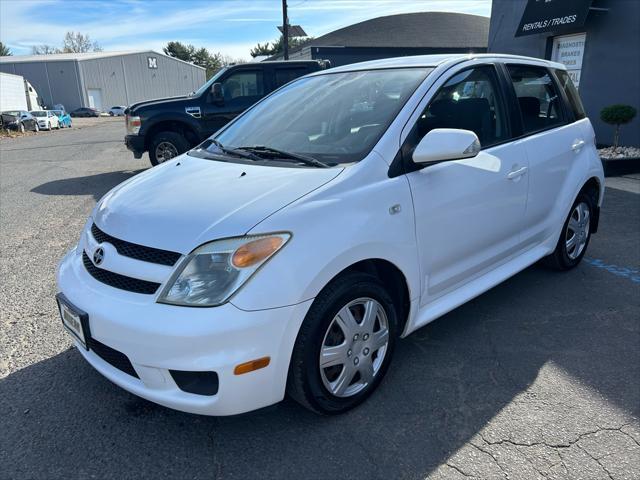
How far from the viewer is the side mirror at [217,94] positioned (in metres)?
9.40

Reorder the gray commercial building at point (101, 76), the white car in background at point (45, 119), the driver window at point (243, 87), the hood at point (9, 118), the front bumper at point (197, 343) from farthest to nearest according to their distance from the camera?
the gray commercial building at point (101, 76)
the white car in background at point (45, 119)
the hood at point (9, 118)
the driver window at point (243, 87)
the front bumper at point (197, 343)

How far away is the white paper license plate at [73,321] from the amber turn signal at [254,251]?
82 cm

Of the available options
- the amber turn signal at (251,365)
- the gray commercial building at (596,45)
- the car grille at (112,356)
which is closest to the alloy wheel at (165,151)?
the car grille at (112,356)

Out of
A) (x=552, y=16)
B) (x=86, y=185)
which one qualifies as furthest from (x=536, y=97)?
(x=552, y=16)

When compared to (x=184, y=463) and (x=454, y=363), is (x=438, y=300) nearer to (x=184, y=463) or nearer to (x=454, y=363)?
(x=454, y=363)

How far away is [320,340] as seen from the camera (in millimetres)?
2326

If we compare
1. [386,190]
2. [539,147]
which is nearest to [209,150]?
[386,190]

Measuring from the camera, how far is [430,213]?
2773 millimetres

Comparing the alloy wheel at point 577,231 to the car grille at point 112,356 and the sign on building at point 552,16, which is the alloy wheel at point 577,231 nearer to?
the car grille at point 112,356

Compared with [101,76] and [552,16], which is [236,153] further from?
[101,76]

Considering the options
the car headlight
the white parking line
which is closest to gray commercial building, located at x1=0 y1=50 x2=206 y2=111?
the white parking line

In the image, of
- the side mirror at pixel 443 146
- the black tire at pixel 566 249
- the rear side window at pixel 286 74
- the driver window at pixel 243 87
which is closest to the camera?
the side mirror at pixel 443 146

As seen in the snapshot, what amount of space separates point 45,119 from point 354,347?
35.2m

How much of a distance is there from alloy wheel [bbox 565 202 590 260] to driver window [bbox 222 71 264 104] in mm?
6813
